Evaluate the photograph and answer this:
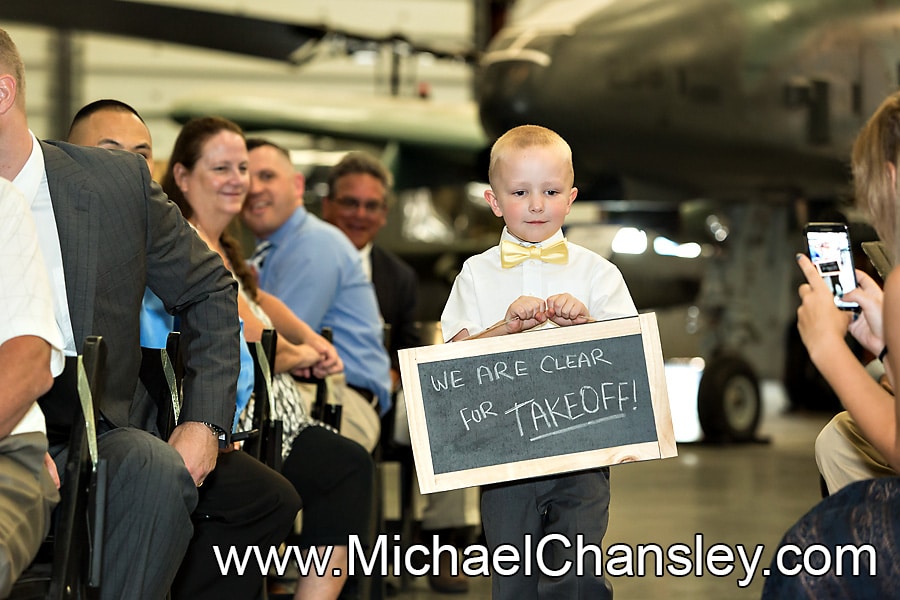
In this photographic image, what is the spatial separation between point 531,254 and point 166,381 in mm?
669

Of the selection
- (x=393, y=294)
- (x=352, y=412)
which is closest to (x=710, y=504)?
(x=393, y=294)

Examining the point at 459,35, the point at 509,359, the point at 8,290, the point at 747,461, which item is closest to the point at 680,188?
the point at 747,461

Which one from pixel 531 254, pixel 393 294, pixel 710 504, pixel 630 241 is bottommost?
pixel 710 504

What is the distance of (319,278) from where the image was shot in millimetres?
3178

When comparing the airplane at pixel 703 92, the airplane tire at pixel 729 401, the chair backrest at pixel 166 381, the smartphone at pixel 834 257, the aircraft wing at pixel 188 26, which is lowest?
the airplane tire at pixel 729 401

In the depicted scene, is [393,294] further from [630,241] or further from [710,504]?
[630,241]

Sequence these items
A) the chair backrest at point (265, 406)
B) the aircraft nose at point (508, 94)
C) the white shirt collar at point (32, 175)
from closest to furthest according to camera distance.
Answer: the white shirt collar at point (32, 175) < the chair backrest at point (265, 406) < the aircraft nose at point (508, 94)

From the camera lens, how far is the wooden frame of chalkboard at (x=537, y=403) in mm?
1876

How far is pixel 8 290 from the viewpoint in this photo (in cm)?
Result: 164

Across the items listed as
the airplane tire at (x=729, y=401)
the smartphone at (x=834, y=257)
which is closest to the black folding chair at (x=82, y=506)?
the smartphone at (x=834, y=257)

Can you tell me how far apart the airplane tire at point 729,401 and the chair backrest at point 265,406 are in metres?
3.94

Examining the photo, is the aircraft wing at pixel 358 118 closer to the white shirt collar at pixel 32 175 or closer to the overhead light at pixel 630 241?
the overhead light at pixel 630 241

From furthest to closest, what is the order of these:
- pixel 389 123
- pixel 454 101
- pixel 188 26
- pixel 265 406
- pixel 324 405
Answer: pixel 454 101
pixel 389 123
pixel 188 26
pixel 324 405
pixel 265 406

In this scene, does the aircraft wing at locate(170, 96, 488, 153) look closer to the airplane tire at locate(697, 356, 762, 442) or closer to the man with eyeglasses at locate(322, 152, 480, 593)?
the airplane tire at locate(697, 356, 762, 442)
